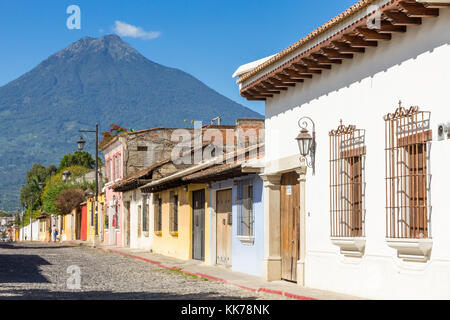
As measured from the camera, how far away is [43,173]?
120500 millimetres

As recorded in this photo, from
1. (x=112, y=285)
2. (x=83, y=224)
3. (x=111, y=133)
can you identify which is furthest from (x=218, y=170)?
(x=83, y=224)

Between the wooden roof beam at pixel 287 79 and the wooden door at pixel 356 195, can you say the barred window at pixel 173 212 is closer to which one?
the wooden roof beam at pixel 287 79

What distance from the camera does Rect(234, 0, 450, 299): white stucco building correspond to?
9758mm

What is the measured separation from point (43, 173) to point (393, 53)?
114309 millimetres

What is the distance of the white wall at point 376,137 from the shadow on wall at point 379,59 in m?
0.01

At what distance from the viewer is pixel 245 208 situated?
18.7 metres

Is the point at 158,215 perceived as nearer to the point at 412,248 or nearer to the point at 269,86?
the point at 269,86

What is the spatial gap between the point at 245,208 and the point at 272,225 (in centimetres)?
243

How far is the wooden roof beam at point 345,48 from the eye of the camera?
12047mm

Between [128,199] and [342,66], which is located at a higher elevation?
[342,66]

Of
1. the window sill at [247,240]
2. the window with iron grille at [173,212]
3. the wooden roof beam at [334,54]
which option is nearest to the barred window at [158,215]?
the window with iron grille at [173,212]

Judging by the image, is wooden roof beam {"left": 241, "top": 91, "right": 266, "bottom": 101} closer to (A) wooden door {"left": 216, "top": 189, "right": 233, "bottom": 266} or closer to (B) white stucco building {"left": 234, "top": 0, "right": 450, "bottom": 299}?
(B) white stucco building {"left": 234, "top": 0, "right": 450, "bottom": 299}
